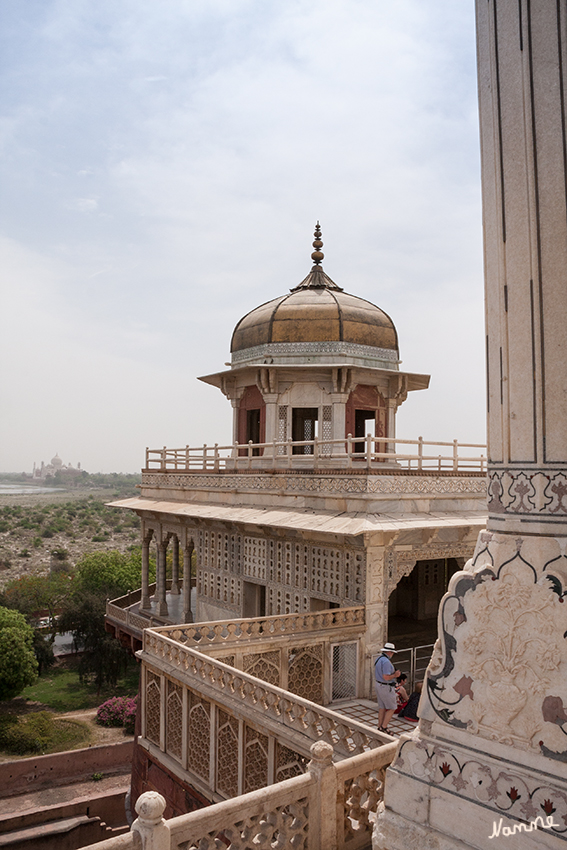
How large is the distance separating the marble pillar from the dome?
12.8m

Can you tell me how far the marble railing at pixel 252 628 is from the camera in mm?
9570

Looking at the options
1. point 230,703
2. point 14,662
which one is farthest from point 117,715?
point 230,703

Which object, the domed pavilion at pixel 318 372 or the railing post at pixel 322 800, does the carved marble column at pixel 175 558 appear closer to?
the domed pavilion at pixel 318 372

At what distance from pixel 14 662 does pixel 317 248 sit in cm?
1879

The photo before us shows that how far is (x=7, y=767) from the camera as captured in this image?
64.0 ft

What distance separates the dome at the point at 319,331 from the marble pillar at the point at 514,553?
12796 millimetres

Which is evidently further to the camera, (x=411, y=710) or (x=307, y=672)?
(x=307, y=672)

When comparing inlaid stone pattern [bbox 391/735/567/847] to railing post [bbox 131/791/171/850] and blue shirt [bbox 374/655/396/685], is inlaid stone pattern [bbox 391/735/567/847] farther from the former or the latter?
blue shirt [bbox 374/655/396/685]

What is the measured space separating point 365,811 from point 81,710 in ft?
79.5

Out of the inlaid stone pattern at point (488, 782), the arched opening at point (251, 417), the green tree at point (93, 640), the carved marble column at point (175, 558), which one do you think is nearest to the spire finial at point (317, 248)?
the arched opening at point (251, 417)

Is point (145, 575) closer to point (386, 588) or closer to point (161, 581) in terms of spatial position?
point (161, 581)

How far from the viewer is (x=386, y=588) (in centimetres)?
1093

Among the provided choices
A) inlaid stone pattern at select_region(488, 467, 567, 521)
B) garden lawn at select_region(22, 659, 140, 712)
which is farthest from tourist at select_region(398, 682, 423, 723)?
garden lawn at select_region(22, 659, 140, 712)

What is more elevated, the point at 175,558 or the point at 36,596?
the point at 175,558
